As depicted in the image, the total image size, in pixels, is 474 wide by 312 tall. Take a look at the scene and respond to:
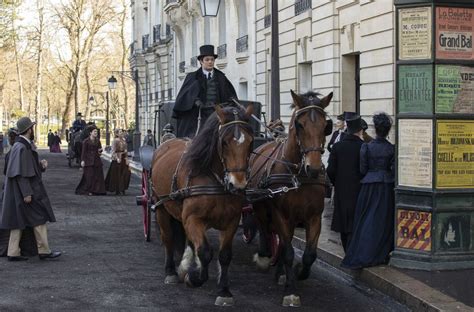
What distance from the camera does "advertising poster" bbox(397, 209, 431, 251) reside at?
330 inches

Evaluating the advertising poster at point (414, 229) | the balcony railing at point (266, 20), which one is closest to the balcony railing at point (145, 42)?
the balcony railing at point (266, 20)

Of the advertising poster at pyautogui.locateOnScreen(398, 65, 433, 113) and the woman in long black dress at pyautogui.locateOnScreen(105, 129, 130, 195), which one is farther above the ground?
the advertising poster at pyautogui.locateOnScreen(398, 65, 433, 113)

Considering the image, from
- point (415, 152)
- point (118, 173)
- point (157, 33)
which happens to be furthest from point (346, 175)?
point (157, 33)

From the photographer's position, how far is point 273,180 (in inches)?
307

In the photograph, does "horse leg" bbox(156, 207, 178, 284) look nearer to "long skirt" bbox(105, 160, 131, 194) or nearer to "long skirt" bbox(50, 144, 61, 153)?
"long skirt" bbox(105, 160, 131, 194)

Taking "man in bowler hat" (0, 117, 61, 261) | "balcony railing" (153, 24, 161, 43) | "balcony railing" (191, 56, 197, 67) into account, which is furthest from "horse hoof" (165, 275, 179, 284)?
"balcony railing" (153, 24, 161, 43)

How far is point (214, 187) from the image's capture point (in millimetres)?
7199

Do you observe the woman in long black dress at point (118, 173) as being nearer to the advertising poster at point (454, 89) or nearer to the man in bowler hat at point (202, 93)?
the man in bowler hat at point (202, 93)

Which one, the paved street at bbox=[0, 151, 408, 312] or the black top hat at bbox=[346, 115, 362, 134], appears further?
the black top hat at bbox=[346, 115, 362, 134]

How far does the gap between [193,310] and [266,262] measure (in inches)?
77.3

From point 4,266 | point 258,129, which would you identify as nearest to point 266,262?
point 4,266

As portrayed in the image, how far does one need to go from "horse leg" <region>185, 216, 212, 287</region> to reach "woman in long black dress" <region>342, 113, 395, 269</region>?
2087 millimetres

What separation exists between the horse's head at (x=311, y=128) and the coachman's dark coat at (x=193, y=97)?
212 cm

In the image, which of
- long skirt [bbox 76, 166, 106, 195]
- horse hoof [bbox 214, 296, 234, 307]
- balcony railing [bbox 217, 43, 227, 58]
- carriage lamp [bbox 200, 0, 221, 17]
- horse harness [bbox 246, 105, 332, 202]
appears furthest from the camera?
balcony railing [bbox 217, 43, 227, 58]
